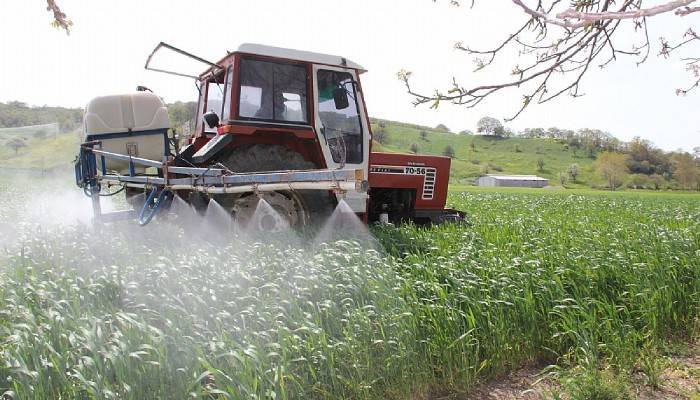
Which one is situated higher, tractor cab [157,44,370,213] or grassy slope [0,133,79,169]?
tractor cab [157,44,370,213]

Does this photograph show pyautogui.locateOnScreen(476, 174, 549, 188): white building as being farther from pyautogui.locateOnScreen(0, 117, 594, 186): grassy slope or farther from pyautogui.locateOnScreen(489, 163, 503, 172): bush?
pyautogui.locateOnScreen(489, 163, 503, 172): bush

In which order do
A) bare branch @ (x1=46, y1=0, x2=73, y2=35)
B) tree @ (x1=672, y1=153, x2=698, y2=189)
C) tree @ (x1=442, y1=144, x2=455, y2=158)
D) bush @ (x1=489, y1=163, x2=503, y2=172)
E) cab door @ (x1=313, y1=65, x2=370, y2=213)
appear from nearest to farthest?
bare branch @ (x1=46, y1=0, x2=73, y2=35) < cab door @ (x1=313, y1=65, x2=370, y2=213) < tree @ (x1=672, y1=153, x2=698, y2=189) < bush @ (x1=489, y1=163, x2=503, y2=172) < tree @ (x1=442, y1=144, x2=455, y2=158)

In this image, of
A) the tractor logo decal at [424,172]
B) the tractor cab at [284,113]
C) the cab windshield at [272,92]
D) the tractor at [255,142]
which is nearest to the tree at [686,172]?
the tractor logo decal at [424,172]

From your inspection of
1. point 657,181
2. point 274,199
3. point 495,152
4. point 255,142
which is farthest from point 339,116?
point 495,152

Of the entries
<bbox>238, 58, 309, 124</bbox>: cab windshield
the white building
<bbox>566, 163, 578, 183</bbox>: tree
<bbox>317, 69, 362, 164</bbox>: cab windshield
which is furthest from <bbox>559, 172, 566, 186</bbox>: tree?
<bbox>238, 58, 309, 124</bbox>: cab windshield

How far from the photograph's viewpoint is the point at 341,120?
653 centimetres

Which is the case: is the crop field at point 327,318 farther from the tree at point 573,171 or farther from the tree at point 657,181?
the tree at point 573,171

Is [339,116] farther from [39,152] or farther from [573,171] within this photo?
[573,171]

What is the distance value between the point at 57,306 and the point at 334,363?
71.1 inches

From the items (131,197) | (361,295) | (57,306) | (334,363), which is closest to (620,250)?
(361,295)

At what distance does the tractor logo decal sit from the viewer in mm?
7703

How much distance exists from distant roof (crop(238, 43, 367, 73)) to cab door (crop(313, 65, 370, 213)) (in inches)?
3.0

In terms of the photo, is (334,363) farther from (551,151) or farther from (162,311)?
(551,151)

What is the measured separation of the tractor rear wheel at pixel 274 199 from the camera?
5680 millimetres
